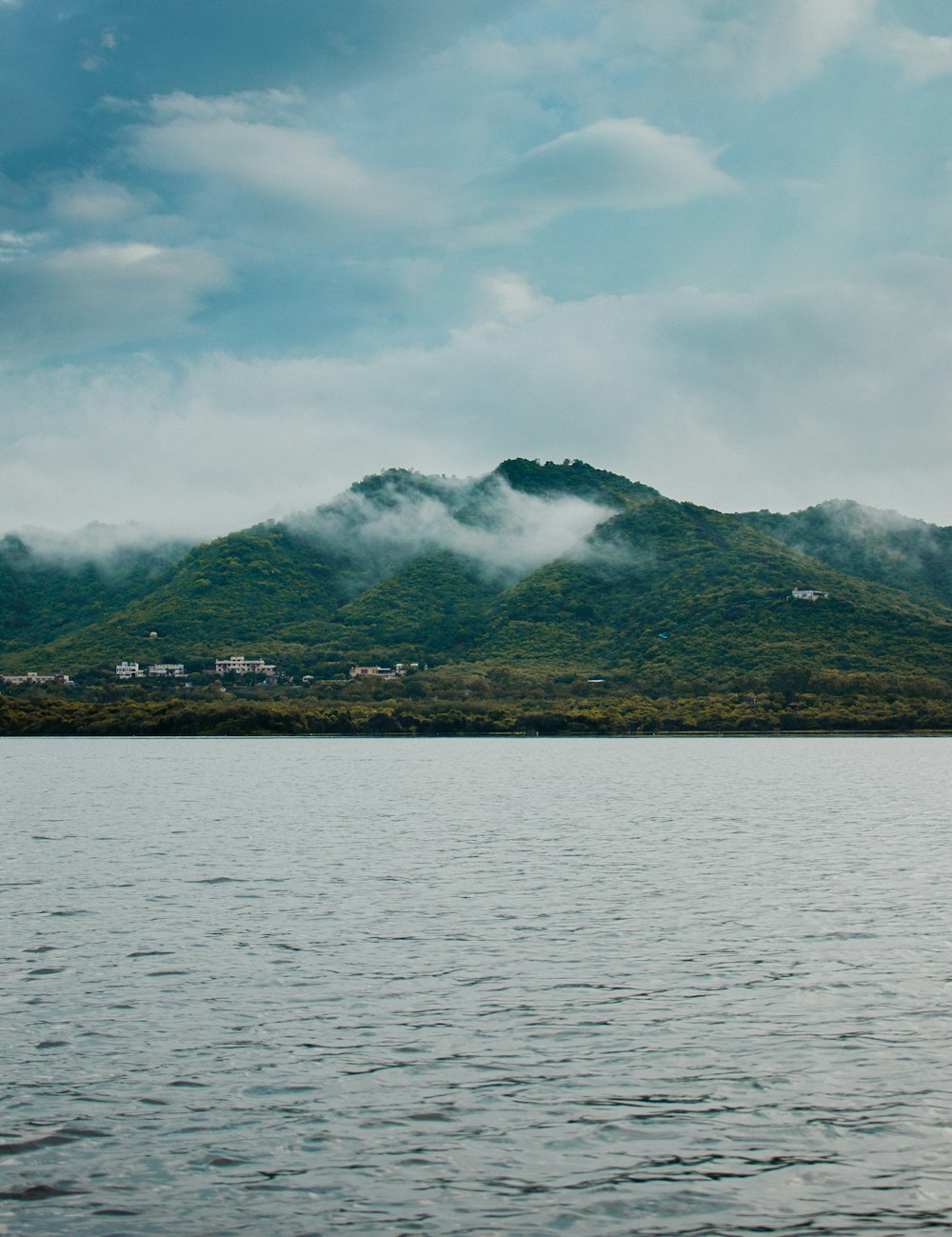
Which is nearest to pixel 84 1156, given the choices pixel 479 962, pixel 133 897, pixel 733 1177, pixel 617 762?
pixel 733 1177

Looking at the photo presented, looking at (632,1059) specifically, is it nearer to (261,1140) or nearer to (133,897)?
(261,1140)

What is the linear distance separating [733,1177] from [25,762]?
6149 inches

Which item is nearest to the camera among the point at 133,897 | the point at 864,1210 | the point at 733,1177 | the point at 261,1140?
the point at 864,1210

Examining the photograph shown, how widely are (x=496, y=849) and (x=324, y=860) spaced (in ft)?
29.4

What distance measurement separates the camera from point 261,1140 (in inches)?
650

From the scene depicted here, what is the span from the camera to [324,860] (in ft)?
171

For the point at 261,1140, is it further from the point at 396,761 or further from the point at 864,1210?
the point at 396,761

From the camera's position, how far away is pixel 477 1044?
21375 millimetres

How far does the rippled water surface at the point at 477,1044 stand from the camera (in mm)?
14578

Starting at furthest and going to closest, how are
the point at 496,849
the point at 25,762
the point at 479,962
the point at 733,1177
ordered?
the point at 25,762, the point at 496,849, the point at 479,962, the point at 733,1177

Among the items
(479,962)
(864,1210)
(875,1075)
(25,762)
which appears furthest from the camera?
(25,762)

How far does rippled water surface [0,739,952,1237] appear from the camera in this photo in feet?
47.8

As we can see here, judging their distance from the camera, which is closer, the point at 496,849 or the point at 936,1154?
the point at 936,1154

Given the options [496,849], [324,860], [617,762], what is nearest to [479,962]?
[324,860]
